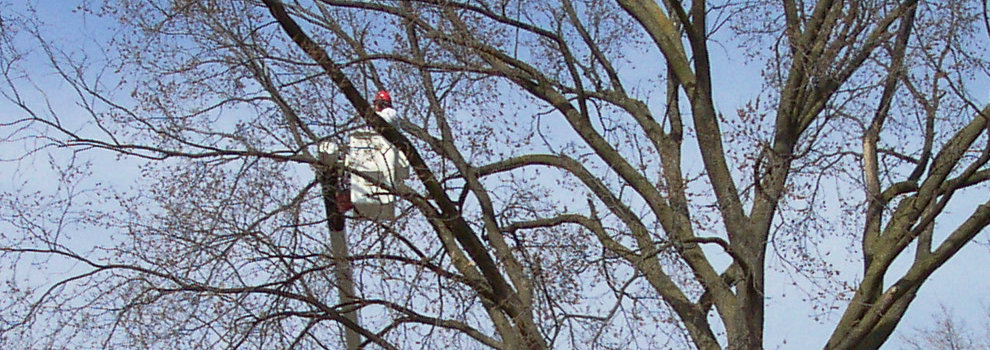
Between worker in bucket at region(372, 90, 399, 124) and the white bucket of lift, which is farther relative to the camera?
worker in bucket at region(372, 90, 399, 124)

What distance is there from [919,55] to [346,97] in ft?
13.3

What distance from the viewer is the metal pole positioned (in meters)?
8.10

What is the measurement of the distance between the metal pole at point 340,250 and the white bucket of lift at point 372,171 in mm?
145

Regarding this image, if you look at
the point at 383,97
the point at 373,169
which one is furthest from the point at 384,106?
the point at 373,169

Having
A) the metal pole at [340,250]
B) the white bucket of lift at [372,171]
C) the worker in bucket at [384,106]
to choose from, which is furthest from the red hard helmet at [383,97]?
the metal pole at [340,250]

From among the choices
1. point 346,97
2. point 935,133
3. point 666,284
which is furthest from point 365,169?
point 935,133

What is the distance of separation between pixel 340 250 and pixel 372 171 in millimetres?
760

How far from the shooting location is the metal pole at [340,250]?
8.10m

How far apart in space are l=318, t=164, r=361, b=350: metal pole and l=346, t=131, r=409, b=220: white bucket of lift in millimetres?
145

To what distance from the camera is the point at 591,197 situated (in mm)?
9852

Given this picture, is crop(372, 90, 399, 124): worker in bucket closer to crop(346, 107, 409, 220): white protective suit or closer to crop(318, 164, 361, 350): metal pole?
crop(346, 107, 409, 220): white protective suit

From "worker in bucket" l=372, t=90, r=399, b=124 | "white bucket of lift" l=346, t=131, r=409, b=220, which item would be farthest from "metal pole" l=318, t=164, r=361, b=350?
"worker in bucket" l=372, t=90, r=399, b=124

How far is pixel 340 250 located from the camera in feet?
27.9

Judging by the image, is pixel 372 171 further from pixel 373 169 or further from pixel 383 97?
pixel 383 97
